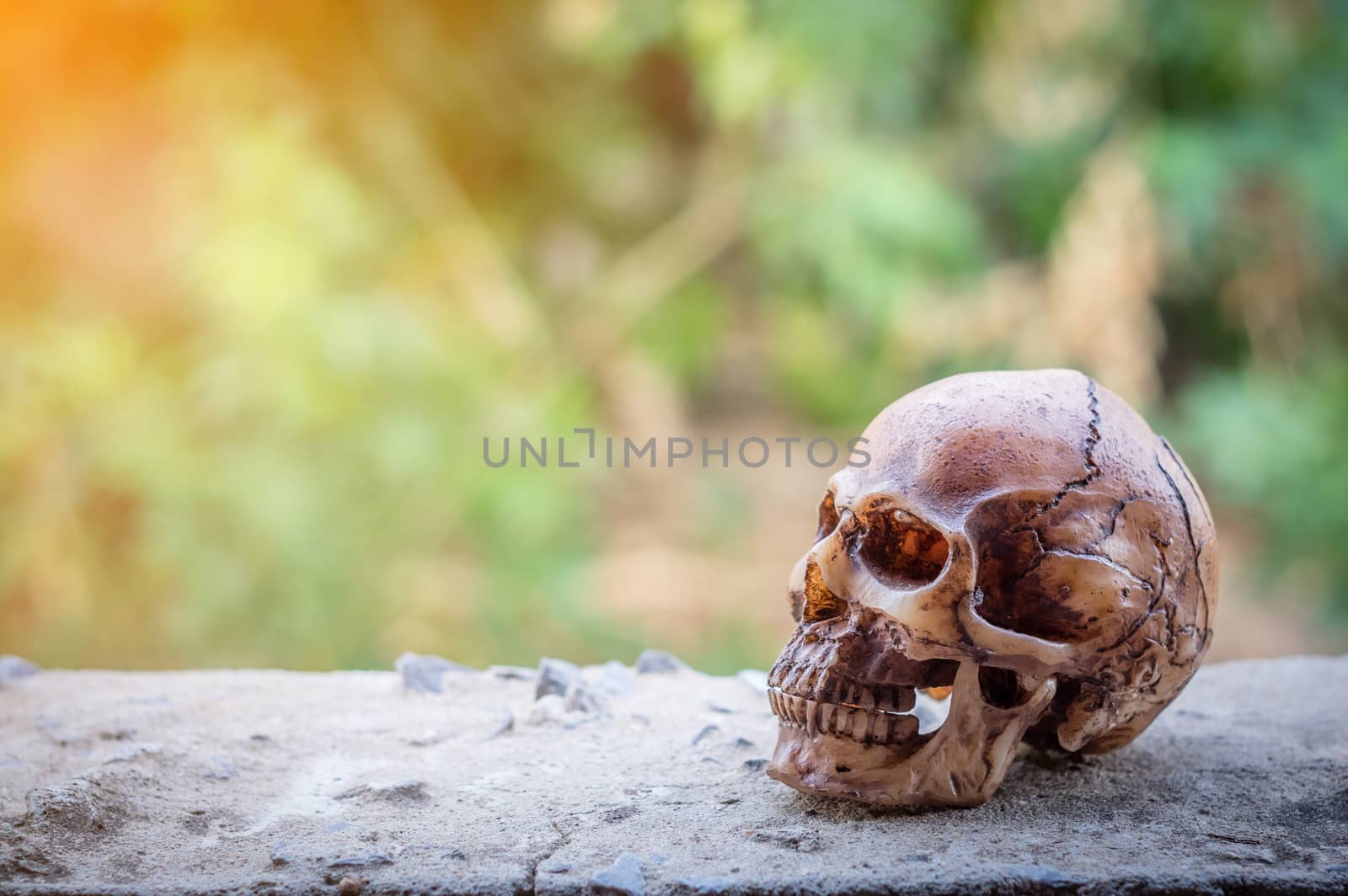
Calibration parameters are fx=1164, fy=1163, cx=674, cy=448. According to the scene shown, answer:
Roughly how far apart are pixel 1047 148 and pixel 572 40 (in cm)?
220

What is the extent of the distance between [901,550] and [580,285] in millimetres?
4085

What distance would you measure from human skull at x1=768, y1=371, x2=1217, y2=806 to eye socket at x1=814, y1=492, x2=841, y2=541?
2.5 inches

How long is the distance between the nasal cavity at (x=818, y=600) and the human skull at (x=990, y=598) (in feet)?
0.06

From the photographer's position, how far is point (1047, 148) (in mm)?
5324

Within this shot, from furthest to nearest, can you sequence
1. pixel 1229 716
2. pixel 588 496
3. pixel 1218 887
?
pixel 588 496, pixel 1229 716, pixel 1218 887

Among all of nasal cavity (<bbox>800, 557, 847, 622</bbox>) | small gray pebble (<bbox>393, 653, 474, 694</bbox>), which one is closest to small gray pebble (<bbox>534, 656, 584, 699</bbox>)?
small gray pebble (<bbox>393, 653, 474, 694</bbox>)

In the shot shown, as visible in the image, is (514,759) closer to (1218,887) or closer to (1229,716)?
(1218,887)

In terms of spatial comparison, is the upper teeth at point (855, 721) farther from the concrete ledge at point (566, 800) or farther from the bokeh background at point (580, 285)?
the bokeh background at point (580, 285)

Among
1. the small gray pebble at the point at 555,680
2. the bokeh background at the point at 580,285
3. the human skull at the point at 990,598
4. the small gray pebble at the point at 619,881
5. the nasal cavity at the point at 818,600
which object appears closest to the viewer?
the small gray pebble at the point at 619,881

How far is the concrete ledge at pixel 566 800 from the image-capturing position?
1.35 m

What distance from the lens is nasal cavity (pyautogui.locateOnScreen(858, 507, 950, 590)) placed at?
5.30 feet

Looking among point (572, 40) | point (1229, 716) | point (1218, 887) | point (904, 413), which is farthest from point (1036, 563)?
point (572, 40)

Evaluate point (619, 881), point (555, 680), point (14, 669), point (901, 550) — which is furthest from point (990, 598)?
point (14, 669)

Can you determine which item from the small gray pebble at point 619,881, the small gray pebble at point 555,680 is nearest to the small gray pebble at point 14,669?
the small gray pebble at point 555,680
